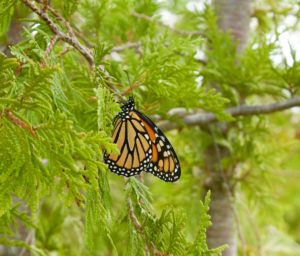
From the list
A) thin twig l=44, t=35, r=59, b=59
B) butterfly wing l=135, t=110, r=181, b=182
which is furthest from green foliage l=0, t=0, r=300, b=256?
butterfly wing l=135, t=110, r=181, b=182

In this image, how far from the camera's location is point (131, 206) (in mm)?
1775

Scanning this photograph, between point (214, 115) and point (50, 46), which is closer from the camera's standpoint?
point (50, 46)

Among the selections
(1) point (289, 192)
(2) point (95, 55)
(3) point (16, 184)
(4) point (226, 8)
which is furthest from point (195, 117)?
(1) point (289, 192)

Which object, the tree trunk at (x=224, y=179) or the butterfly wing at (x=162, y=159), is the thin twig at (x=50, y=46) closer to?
the butterfly wing at (x=162, y=159)

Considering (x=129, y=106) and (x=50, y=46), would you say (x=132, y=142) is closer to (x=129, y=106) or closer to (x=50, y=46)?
(x=129, y=106)

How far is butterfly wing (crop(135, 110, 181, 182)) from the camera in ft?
6.93

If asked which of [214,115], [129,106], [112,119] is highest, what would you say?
[214,115]

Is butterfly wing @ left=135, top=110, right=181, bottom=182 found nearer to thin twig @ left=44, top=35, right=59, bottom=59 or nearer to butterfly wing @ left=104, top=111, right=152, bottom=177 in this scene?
butterfly wing @ left=104, top=111, right=152, bottom=177

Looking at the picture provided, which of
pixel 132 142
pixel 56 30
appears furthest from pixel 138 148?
pixel 56 30

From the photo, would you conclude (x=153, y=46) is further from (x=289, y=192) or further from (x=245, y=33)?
(x=289, y=192)

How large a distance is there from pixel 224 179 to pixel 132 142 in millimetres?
1292

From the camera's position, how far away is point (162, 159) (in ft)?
7.17

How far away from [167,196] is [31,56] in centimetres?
208

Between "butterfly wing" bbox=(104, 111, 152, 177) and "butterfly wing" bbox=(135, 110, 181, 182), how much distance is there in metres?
0.05
